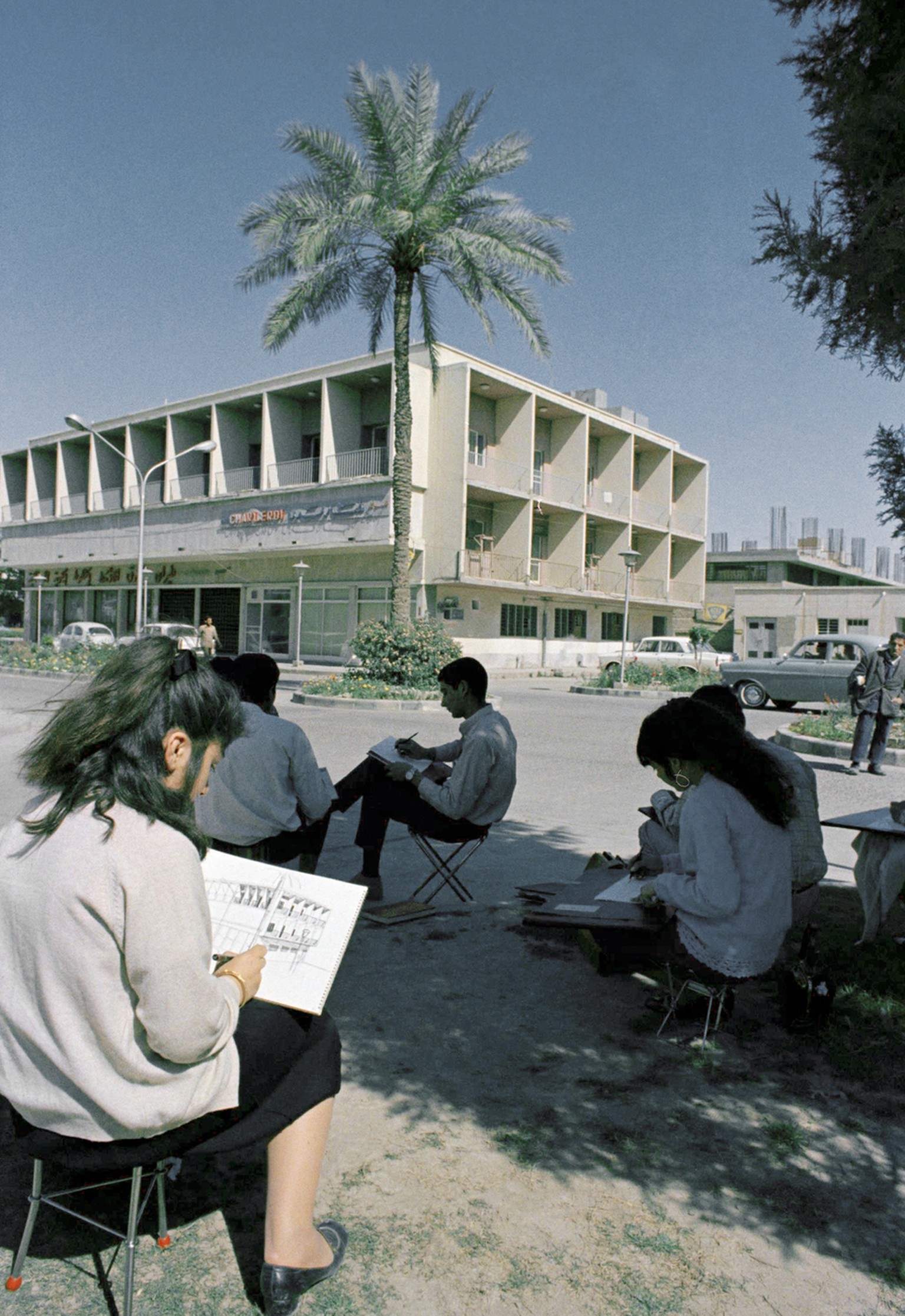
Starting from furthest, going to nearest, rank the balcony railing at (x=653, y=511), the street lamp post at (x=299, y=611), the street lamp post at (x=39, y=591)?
1. the street lamp post at (x=39, y=591)
2. the balcony railing at (x=653, y=511)
3. the street lamp post at (x=299, y=611)

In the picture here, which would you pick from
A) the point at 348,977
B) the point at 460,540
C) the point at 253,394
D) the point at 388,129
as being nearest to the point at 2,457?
the point at 253,394

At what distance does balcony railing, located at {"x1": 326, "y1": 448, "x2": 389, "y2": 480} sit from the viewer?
3275 cm

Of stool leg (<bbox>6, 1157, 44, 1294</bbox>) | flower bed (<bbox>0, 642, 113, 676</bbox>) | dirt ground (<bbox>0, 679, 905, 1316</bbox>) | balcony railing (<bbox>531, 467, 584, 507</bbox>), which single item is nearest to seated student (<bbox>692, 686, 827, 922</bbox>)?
dirt ground (<bbox>0, 679, 905, 1316</bbox>)

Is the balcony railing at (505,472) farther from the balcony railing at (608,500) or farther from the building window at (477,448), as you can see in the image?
the balcony railing at (608,500)

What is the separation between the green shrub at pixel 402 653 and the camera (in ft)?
65.8

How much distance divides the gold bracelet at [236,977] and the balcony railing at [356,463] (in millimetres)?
31464

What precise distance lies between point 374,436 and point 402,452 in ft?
48.6

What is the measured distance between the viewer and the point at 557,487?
3847 cm

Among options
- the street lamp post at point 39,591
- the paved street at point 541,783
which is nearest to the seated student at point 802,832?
the paved street at point 541,783

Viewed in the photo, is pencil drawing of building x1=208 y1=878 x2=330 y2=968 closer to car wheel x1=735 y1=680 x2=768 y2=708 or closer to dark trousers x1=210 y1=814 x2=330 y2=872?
dark trousers x1=210 y1=814 x2=330 y2=872

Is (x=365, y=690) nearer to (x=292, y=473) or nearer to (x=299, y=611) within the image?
(x=299, y=611)

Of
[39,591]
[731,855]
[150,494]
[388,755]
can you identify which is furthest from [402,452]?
[39,591]

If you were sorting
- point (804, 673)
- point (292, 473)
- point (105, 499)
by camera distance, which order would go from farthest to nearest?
point (105, 499)
point (292, 473)
point (804, 673)

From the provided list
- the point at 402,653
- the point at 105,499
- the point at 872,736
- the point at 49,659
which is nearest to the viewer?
the point at 872,736
